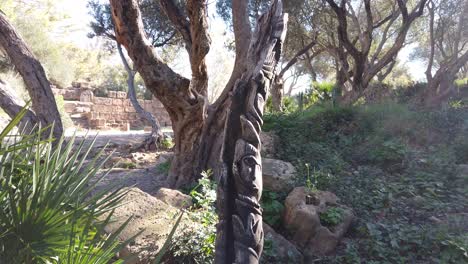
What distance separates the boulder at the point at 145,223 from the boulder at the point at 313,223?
1.13 metres

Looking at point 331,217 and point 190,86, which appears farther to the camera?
point 190,86

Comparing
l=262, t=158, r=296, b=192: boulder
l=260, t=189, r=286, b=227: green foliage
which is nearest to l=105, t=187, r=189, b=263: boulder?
l=260, t=189, r=286, b=227: green foliage

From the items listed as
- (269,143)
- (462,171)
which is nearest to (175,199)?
(269,143)

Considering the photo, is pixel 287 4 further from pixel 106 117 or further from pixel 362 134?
pixel 106 117

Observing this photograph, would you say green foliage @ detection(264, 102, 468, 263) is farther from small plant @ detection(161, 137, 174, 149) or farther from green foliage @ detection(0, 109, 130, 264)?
small plant @ detection(161, 137, 174, 149)

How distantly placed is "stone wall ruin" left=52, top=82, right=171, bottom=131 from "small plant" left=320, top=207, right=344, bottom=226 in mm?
15591

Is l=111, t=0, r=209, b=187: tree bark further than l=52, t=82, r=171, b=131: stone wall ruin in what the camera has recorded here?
No

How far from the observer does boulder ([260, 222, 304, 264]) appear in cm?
300

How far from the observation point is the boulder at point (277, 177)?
421cm

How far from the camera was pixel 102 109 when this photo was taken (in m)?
18.8

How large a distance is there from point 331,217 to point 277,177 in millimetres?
951

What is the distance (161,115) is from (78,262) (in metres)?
19.7

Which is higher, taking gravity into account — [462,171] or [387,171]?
[462,171]

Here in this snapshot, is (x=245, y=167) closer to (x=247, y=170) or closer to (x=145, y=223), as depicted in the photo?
(x=247, y=170)
